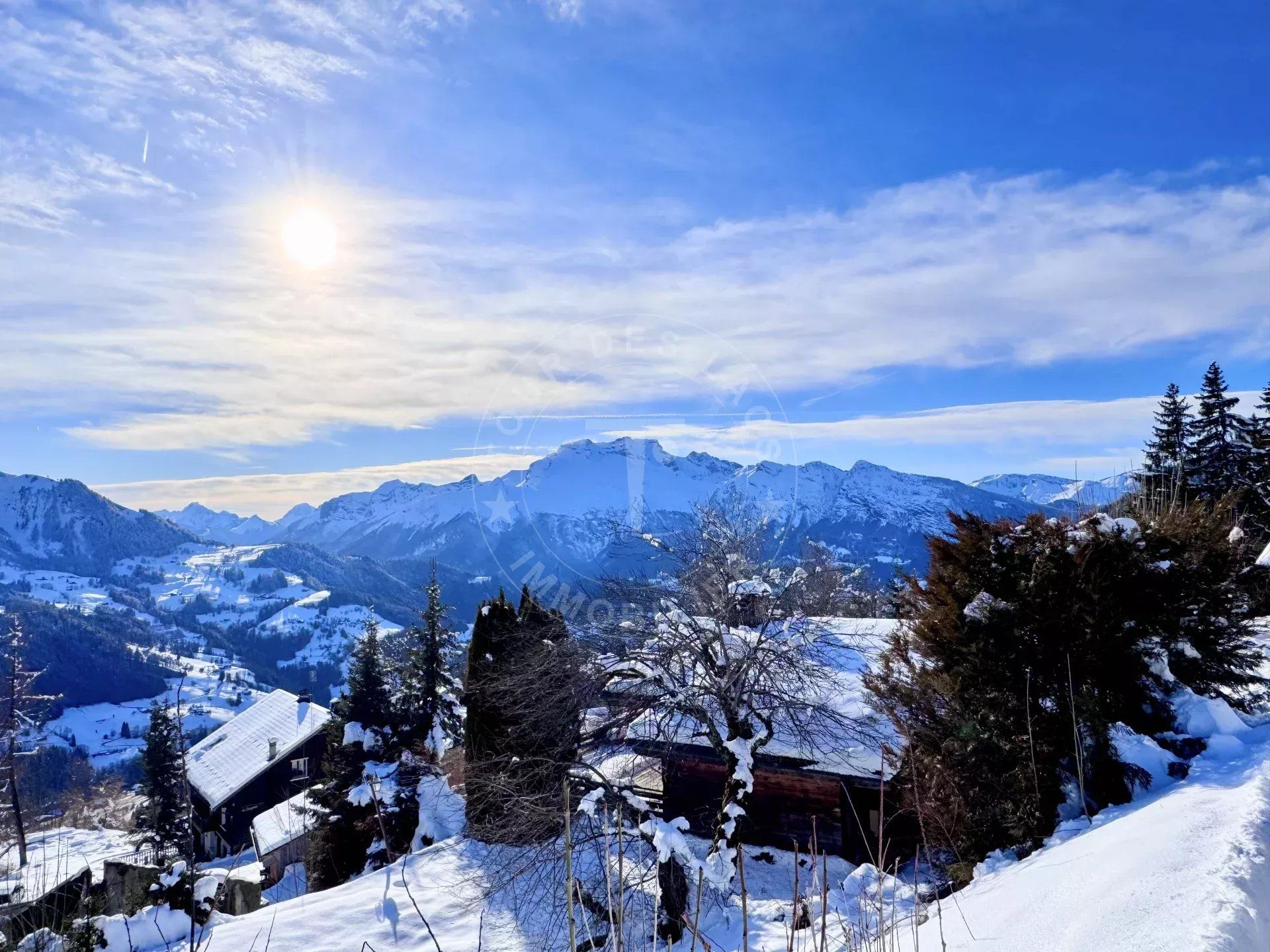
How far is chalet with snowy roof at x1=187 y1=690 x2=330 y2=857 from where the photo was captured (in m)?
33.9

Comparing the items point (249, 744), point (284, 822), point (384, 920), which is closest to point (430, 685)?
point (384, 920)

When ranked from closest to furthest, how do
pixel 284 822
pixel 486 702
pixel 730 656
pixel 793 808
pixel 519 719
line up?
pixel 730 656
pixel 519 719
pixel 486 702
pixel 793 808
pixel 284 822

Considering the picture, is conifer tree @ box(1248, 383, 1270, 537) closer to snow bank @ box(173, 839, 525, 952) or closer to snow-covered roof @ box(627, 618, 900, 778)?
snow-covered roof @ box(627, 618, 900, 778)

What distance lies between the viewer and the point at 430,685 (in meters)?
19.2

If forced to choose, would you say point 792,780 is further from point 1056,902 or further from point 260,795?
point 260,795

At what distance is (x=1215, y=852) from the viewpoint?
167 inches

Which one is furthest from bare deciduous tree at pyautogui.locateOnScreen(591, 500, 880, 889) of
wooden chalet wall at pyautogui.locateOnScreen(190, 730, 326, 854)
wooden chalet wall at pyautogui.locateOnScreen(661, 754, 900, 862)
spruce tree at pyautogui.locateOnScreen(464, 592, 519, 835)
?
wooden chalet wall at pyautogui.locateOnScreen(190, 730, 326, 854)

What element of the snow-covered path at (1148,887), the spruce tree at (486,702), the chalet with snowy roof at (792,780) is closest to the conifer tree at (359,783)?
the spruce tree at (486,702)

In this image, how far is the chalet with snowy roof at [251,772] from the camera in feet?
111

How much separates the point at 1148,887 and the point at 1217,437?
32.0 meters

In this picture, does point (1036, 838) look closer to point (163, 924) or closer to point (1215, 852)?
point (1215, 852)

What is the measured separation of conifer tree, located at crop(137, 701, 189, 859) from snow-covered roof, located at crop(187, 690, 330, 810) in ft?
23.6

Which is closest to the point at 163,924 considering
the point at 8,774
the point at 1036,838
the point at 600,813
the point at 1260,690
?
the point at 600,813

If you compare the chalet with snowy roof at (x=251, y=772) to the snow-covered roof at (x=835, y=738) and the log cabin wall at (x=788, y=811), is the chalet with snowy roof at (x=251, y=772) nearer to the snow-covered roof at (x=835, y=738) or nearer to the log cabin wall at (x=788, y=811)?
the log cabin wall at (x=788, y=811)
